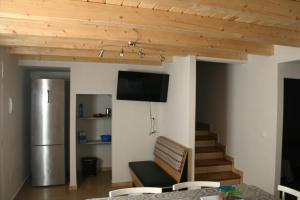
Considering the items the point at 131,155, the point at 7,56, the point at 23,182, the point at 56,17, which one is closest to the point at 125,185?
the point at 131,155

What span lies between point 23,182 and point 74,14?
13.3ft

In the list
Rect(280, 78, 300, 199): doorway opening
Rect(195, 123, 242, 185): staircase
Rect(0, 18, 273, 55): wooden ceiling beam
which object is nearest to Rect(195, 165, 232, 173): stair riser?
Rect(195, 123, 242, 185): staircase

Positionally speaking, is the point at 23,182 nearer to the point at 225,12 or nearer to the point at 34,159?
the point at 34,159

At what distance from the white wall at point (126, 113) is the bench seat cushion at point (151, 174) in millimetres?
349

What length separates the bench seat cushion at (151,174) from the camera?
11.9ft

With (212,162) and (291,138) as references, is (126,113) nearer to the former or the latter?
(212,162)

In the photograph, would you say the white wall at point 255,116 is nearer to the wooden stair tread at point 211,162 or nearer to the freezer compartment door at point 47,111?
the wooden stair tread at point 211,162

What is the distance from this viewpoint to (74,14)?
1.96 m

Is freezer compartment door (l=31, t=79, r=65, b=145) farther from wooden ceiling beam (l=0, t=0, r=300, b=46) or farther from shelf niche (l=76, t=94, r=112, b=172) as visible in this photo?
wooden ceiling beam (l=0, t=0, r=300, b=46)

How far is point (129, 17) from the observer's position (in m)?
2.06

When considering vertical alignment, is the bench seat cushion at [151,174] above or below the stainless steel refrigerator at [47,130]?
below

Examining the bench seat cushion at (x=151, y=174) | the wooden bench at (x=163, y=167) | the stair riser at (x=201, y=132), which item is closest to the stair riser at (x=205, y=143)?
the stair riser at (x=201, y=132)

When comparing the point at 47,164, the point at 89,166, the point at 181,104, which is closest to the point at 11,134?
the point at 47,164

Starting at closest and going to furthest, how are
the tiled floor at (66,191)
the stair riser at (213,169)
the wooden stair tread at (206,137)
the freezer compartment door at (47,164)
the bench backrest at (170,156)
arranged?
the bench backrest at (170,156) < the tiled floor at (66,191) < the stair riser at (213,169) < the freezer compartment door at (47,164) < the wooden stair tread at (206,137)
